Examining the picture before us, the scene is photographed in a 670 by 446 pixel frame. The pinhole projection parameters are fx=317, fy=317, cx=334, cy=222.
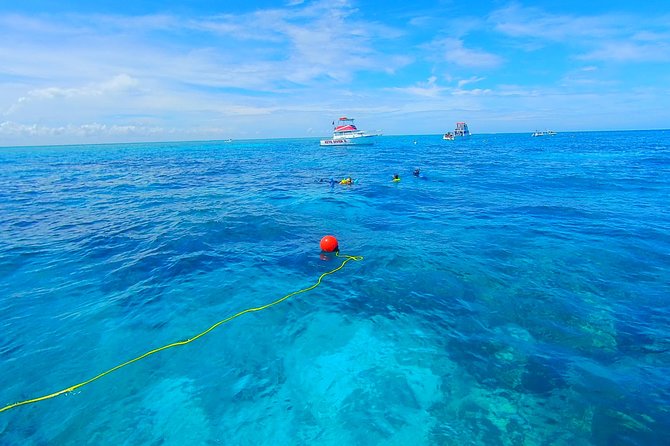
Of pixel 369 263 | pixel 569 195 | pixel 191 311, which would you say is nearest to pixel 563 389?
pixel 369 263

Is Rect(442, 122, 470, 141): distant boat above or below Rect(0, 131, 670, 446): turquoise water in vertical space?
above

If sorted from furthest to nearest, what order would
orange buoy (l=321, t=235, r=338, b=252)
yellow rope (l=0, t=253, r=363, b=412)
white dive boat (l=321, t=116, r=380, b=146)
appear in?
white dive boat (l=321, t=116, r=380, b=146)
orange buoy (l=321, t=235, r=338, b=252)
yellow rope (l=0, t=253, r=363, b=412)

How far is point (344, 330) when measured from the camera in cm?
1021

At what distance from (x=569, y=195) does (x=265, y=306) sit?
28.6 metres

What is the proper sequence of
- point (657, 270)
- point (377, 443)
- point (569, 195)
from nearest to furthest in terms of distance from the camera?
1. point (377, 443)
2. point (657, 270)
3. point (569, 195)

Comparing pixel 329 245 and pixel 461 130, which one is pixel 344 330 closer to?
pixel 329 245

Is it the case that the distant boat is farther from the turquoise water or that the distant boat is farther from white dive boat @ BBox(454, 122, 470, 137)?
the turquoise water

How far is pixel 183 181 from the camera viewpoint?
3809 cm

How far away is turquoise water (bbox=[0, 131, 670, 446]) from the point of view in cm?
712

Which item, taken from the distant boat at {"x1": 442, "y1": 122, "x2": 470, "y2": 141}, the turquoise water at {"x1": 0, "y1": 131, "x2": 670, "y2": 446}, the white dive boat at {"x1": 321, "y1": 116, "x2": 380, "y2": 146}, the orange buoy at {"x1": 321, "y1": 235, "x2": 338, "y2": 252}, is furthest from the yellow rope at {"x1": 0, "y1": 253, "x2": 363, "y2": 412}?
the distant boat at {"x1": 442, "y1": 122, "x2": 470, "y2": 141}

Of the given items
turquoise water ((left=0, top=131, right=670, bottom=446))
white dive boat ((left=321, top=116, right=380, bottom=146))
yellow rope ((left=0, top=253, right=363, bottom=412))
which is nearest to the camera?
turquoise water ((left=0, top=131, right=670, bottom=446))

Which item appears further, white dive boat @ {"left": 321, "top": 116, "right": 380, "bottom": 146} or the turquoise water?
white dive boat @ {"left": 321, "top": 116, "right": 380, "bottom": 146}

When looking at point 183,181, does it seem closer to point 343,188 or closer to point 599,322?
point 343,188

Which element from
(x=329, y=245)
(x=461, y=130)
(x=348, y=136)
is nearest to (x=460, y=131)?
(x=461, y=130)
